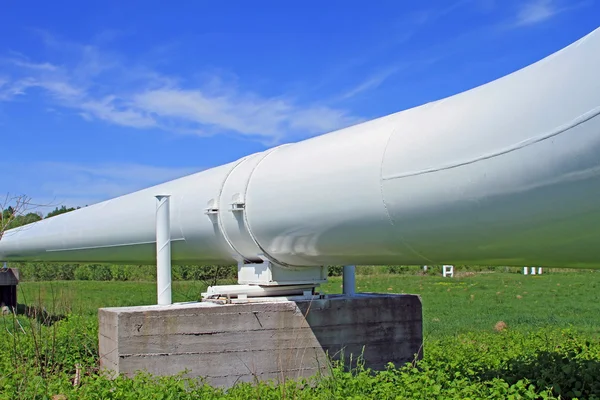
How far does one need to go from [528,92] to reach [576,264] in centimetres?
86

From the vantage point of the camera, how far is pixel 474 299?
16734 millimetres

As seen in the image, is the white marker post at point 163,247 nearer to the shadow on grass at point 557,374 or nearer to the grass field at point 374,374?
the grass field at point 374,374

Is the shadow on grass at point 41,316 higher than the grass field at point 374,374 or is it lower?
higher

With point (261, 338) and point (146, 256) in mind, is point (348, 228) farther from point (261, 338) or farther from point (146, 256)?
point (146, 256)

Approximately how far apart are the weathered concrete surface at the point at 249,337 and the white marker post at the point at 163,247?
251 mm

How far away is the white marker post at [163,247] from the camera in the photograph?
5.23 metres

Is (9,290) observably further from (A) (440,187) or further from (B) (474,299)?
(A) (440,187)

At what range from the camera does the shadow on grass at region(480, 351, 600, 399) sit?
4.18 meters

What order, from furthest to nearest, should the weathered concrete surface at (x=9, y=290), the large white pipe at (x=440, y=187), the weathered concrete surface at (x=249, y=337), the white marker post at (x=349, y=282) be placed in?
the weathered concrete surface at (x=9, y=290) → the white marker post at (x=349, y=282) → the weathered concrete surface at (x=249, y=337) → the large white pipe at (x=440, y=187)

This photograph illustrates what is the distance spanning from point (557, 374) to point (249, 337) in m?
2.10

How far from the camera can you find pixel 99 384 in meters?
4.41

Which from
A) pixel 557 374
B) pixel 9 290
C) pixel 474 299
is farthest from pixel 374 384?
pixel 474 299

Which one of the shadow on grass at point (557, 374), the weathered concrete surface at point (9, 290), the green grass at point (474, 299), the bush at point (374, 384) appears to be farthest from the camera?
the weathered concrete surface at point (9, 290)

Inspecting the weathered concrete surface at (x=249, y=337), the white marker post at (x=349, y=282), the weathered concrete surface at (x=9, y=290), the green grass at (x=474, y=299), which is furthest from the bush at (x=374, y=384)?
the weathered concrete surface at (x=9, y=290)
